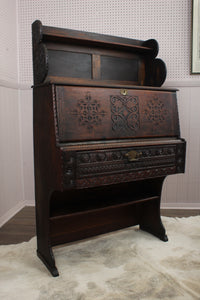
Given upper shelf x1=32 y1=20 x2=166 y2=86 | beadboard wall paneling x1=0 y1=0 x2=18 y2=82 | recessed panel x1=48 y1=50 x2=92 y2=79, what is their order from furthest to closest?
beadboard wall paneling x1=0 y1=0 x2=18 y2=82 < recessed panel x1=48 y1=50 x2=92 y2=79 < upper shelf x1=32 y1=20 x2=166 y2=86

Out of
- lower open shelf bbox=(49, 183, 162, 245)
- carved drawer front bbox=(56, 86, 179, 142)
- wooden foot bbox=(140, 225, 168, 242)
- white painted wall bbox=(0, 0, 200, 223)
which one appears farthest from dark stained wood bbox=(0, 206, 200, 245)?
carved drawer front bbox=(56, 86, 179, 142)

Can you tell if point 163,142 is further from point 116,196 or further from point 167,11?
point 167,11

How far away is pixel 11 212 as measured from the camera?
341 centimetres

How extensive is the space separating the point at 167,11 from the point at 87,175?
95.8 inches

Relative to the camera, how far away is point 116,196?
268 cm

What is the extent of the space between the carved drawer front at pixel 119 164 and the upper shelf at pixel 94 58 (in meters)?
0.69

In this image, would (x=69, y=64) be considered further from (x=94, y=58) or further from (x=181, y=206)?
(x=181, y=206)

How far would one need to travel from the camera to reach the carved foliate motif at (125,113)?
7.29ft

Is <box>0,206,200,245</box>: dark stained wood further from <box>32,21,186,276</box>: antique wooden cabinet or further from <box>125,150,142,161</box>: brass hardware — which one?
<box>125,150,142,161</box>: brass hardware

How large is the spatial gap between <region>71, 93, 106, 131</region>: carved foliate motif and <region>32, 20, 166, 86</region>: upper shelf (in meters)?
0.36

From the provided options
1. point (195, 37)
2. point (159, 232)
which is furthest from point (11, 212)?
point (195, 37)

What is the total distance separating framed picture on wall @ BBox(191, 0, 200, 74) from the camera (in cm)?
335

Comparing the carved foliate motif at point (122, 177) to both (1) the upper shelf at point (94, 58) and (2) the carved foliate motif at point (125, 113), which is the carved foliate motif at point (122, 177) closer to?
(2) the carved foliate motif at point (125, 113)

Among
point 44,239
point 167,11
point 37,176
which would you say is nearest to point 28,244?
point 44,239
